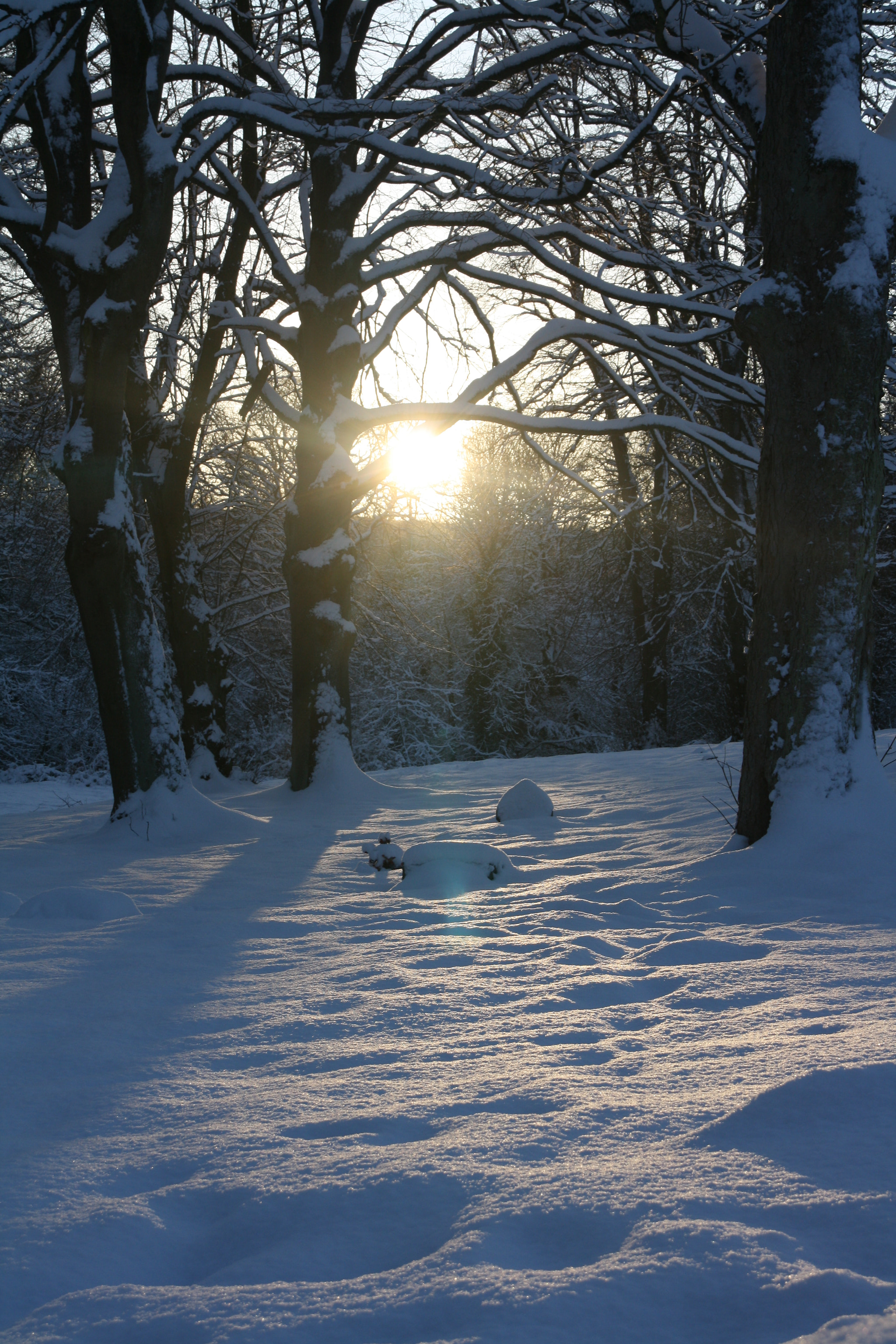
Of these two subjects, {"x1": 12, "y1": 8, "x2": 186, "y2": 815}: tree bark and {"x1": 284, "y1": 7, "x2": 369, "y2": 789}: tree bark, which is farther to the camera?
{"x1": 284, "y1": 7, "x2": 369, "y2": 789}: tree bark

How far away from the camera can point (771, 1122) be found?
1.78 meters

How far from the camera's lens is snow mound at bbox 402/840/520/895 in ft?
14.4

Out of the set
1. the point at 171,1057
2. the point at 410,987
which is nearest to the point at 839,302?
the point at 410,987

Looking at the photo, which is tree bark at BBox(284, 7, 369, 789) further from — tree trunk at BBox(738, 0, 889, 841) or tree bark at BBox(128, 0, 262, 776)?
tree trunk at BBox(738, 0, 889, 841)

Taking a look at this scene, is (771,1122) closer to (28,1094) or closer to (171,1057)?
Answer: (171,1057)

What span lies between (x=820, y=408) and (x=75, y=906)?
4.16 m

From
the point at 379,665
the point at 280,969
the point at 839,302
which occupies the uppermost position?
the point at 839,302

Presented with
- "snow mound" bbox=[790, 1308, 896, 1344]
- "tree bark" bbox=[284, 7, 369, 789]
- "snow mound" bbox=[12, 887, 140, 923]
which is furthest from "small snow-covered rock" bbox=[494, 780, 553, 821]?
"snow mound" bbox=[790, 1308, 896, 1344]

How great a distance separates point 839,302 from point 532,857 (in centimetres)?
325

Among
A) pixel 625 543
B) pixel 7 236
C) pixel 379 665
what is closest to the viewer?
pixel 7 236

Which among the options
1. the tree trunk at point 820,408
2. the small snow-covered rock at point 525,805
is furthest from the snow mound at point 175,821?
the tree trunk at point 820,408

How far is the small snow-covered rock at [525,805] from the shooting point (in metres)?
6.30

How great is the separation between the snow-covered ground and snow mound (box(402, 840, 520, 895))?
0.97ft

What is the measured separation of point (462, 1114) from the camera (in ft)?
6.16
